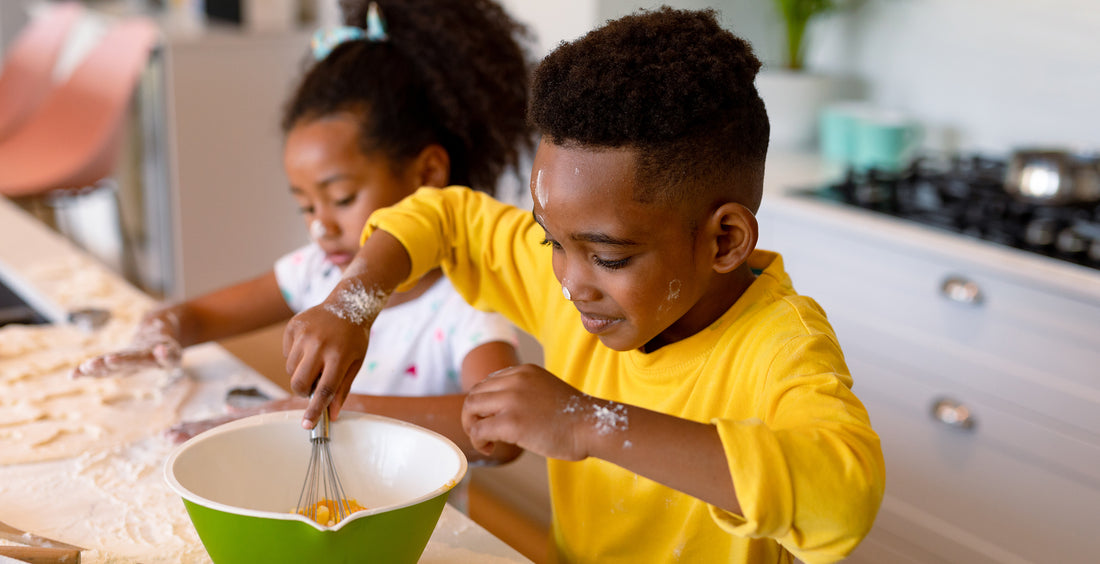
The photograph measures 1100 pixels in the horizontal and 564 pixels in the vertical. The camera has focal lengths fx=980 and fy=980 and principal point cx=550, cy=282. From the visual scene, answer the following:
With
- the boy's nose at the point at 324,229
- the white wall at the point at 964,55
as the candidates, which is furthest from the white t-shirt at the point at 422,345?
the white wall at the point at 964,55

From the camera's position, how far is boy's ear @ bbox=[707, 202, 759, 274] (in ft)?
2.36

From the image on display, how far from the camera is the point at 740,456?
57 centimetres

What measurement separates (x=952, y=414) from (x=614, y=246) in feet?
3.62

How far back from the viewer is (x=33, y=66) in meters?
3.26

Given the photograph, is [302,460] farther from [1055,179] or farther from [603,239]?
[1055,179]

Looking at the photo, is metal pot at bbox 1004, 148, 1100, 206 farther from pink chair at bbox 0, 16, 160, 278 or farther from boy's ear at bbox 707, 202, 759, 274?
pink chair at bbox 0, 16, 160, 278

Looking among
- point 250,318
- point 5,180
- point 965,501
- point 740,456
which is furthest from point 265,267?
point 740,456

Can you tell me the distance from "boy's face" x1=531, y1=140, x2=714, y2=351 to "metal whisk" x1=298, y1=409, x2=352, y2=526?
0.23 metres

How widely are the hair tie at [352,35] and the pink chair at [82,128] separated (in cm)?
159

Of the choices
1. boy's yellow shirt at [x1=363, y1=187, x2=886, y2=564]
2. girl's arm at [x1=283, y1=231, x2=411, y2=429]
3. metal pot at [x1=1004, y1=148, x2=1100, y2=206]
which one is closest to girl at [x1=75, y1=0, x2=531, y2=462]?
boy's yellow shirt at [x1=363, y1=187, x2=886, y2=564]

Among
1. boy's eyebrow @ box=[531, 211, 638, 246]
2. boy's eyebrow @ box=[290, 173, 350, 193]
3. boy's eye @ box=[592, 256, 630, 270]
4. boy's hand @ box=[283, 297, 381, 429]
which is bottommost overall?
boy's hand @ box=[283, 297, 381, 429]

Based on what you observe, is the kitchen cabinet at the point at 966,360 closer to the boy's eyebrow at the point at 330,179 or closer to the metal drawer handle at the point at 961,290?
the metal drawer handle at the point at 961,290

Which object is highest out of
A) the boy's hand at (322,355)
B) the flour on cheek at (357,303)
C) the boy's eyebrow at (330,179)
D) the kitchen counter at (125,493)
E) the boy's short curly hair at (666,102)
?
the boy's short curly hair at (666,102)

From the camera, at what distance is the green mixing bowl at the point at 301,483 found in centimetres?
65
